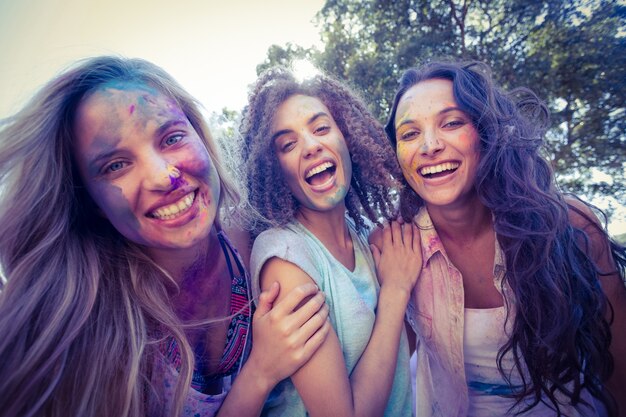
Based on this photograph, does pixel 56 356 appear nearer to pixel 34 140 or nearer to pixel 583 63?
pixel 34 140

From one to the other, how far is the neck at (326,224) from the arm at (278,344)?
536mm

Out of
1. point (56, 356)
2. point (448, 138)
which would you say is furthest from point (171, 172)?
point (448, 138)

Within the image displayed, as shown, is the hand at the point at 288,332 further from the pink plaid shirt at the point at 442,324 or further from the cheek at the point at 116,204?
the pink plaid shirt at the point at 442,324

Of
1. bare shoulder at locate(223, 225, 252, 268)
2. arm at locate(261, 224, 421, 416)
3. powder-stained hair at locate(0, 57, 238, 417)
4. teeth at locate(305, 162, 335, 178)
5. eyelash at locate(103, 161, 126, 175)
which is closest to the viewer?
powder-stained hair at locate(0, 57, 238, 417)

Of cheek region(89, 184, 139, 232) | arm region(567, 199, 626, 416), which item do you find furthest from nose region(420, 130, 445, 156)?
cheek region(89, 184, 139, 232)

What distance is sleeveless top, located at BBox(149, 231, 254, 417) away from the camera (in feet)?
5.17

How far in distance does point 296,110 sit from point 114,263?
140 centimetres

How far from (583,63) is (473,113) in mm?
6293

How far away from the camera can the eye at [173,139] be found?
1651 mm

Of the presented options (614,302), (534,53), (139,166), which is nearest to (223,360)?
(139,166)

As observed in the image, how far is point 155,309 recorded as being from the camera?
5.45 feet

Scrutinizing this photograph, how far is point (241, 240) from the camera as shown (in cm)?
216

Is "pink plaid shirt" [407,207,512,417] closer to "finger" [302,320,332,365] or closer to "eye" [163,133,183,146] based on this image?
"finger" [302,320,332,365]

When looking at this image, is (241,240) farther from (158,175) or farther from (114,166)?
(114,166)
